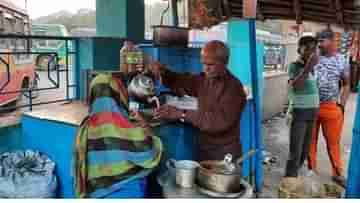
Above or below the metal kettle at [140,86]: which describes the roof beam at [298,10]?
above

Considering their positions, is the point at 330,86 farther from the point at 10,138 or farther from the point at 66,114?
the point at 10,138

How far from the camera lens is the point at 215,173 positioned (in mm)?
1740

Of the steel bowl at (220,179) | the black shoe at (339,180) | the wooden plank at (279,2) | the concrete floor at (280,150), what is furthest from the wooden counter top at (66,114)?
the black shoe at (339,180)

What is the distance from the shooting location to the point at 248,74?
3.35m

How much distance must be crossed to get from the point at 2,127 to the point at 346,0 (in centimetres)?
325

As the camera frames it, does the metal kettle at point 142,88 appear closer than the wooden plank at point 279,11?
Yes

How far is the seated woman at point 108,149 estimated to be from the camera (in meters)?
1.85

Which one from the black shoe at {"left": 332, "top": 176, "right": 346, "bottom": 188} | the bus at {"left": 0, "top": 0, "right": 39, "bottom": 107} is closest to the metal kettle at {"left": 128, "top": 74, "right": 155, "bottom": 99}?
the black shoe at {"left": 332, "top": 176, "right": 346, "bottom": 188}

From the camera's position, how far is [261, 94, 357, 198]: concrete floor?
4141mm

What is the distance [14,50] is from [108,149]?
5.49 m

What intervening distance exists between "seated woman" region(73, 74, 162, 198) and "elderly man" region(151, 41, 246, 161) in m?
0.48

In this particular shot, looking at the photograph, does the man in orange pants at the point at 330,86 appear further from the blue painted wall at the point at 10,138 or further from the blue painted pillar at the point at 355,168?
the blue painted wall at the point at 10,138

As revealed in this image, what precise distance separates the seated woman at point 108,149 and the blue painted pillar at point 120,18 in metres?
2.58
